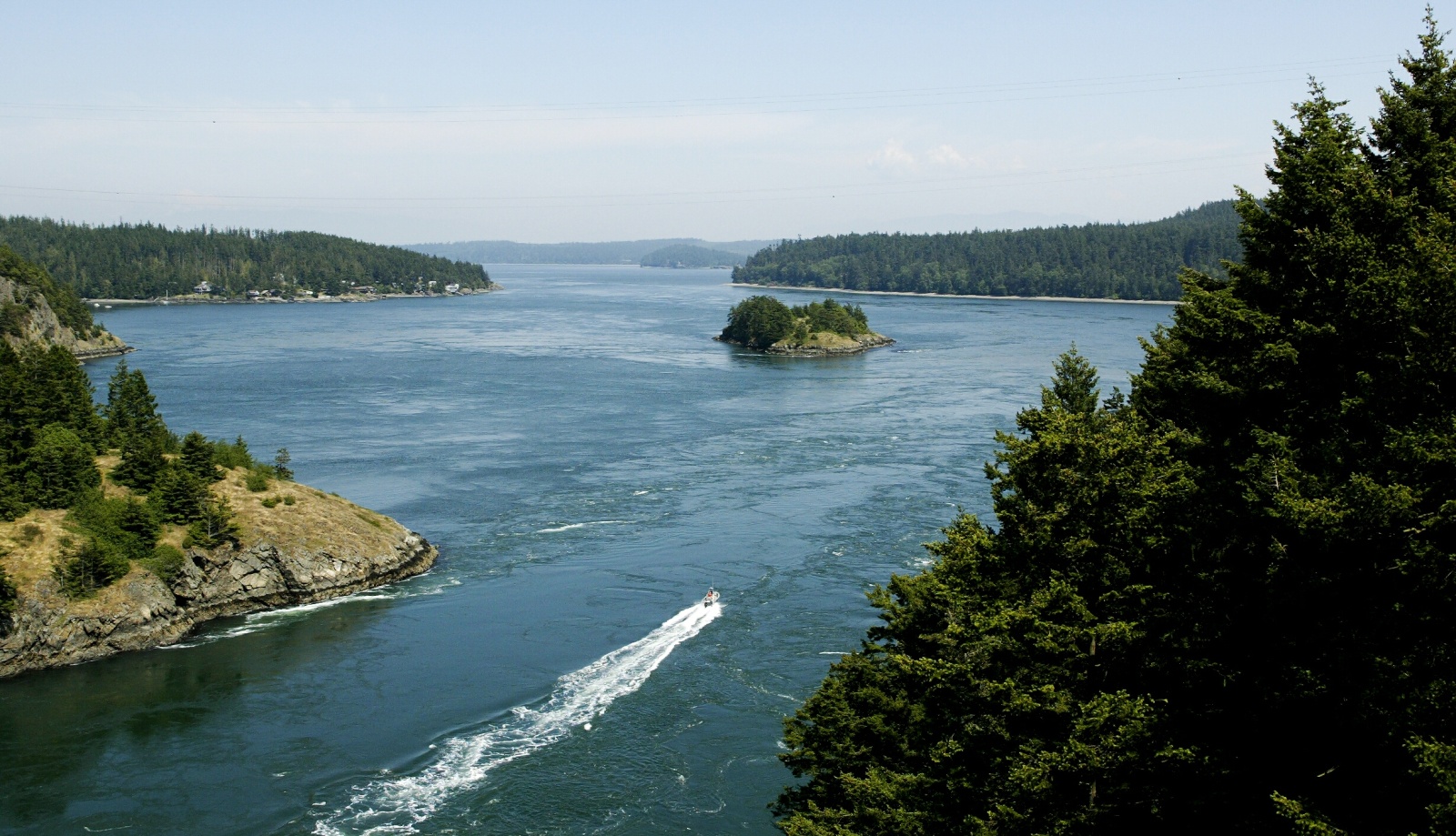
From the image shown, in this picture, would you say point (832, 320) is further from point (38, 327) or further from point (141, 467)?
point (141, 467)

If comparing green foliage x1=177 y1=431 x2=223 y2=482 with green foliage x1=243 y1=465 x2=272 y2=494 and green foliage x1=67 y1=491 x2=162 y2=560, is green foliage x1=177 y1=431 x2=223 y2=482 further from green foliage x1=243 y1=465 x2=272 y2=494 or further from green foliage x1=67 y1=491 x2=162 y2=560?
green foliage x1=67 y1=491 x2=162 y2=560

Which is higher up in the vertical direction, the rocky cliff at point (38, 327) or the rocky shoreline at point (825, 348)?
the rocky cliff at point (38, 327)

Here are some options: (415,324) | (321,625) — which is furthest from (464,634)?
(415,324)

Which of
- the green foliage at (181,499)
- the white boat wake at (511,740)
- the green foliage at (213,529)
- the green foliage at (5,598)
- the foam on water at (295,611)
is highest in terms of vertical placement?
the green foliage at (181,499)

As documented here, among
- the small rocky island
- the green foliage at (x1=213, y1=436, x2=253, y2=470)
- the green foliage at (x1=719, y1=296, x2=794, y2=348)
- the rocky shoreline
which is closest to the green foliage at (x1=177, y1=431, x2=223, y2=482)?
the green foliage at (x1=213, y1=436, x2=253, y2=470)

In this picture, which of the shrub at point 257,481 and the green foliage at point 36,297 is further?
the green foliage at point 36,297

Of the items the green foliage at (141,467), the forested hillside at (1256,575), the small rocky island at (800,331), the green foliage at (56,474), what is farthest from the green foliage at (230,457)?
the small rocky island at (800,331)

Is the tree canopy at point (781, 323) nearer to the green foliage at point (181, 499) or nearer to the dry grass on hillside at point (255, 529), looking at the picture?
the dry grass on hillside at point (255, 529)

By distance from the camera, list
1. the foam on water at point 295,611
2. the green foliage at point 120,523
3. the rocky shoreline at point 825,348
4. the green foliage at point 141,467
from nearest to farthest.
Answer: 1. the foam on water at point 295,611
2. the green foliage at point 120,523
3. the green foliage at point 141,467
4. the rocky shoreline at point 825,348
